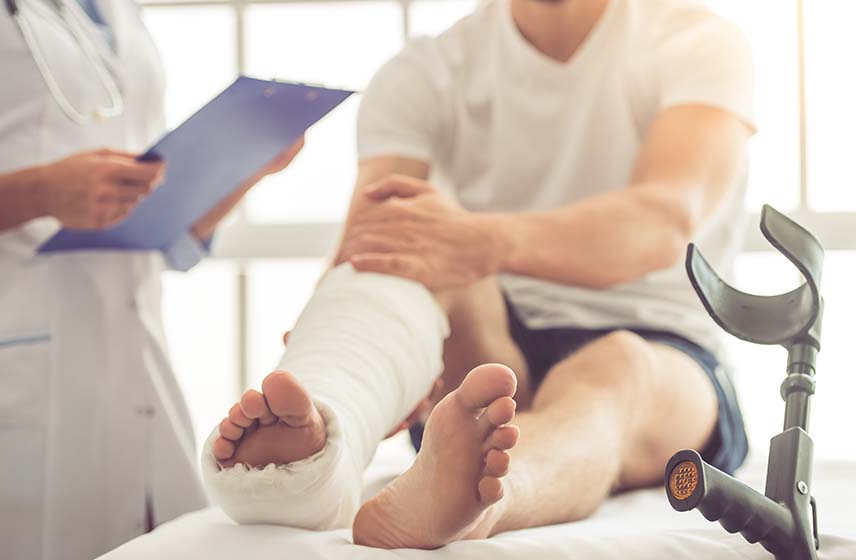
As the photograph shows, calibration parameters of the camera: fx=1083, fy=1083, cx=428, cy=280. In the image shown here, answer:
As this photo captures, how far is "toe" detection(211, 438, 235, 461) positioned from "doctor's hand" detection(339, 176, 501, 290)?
37 centimetres

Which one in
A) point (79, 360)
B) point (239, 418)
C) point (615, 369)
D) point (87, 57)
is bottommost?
point (79, 360)

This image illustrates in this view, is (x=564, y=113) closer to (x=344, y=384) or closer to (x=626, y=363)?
(x=626, y=363)

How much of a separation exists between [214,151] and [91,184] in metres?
0.15

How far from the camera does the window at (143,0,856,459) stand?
2.14m

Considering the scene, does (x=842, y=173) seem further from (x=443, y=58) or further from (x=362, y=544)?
(x=362, y=544)

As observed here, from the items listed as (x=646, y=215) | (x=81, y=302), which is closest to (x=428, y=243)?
(x=646, y=215)

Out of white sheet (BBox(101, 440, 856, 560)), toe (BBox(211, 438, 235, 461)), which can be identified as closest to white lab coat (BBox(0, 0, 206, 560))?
white sheet (BBox(101, 440, 856, 560))

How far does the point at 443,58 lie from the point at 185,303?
3.35 feet

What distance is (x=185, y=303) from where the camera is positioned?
7.89 ft

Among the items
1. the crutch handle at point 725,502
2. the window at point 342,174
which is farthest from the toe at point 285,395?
the window at point 342,174

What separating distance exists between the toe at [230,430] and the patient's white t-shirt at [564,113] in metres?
0.72

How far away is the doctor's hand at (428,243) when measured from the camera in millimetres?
1189

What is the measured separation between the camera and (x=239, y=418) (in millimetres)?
827

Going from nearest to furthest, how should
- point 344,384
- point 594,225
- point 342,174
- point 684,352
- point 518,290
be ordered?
point 344,384 → point 594,225 → point 684,352 → point 518,290 → point 342,174
